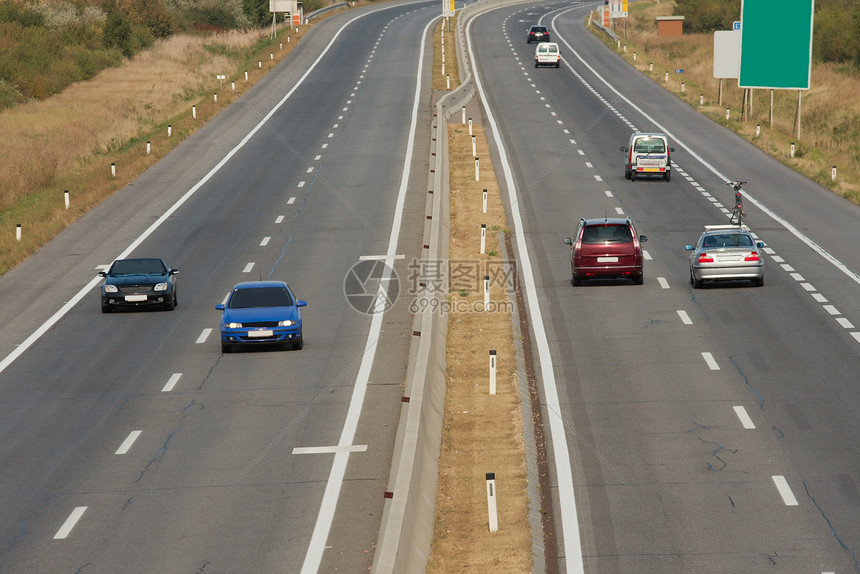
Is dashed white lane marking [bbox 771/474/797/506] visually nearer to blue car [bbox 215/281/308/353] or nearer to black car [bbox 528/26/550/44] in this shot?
blue car [bbox 215/281/308/353]

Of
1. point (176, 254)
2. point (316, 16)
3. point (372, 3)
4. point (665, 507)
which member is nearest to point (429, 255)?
point (176, 254)

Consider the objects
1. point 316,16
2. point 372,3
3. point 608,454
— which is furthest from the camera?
point 372,3

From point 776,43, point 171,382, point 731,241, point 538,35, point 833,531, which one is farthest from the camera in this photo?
point 538,35

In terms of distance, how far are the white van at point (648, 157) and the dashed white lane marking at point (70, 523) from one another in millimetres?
34705

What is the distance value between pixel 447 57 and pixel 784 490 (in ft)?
237

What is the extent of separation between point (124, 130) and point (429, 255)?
36017 millimetres

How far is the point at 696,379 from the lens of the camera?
66.6ft

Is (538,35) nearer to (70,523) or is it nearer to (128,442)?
(128,442)

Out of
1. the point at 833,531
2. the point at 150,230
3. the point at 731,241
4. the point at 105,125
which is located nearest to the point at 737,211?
the point at 731,241

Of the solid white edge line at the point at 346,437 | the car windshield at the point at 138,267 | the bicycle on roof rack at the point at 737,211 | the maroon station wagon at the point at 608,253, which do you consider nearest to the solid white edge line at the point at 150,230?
the car windshield at the point at 138,267

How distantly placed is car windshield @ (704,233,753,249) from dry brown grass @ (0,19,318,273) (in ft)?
61.9

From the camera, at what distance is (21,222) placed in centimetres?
4000

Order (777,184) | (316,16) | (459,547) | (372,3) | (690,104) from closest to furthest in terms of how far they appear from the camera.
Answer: (459,547) < (777,184) < (690,104) < (316,16) < (372,3)

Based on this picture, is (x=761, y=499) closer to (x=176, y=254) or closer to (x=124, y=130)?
(x=176, y=254)
